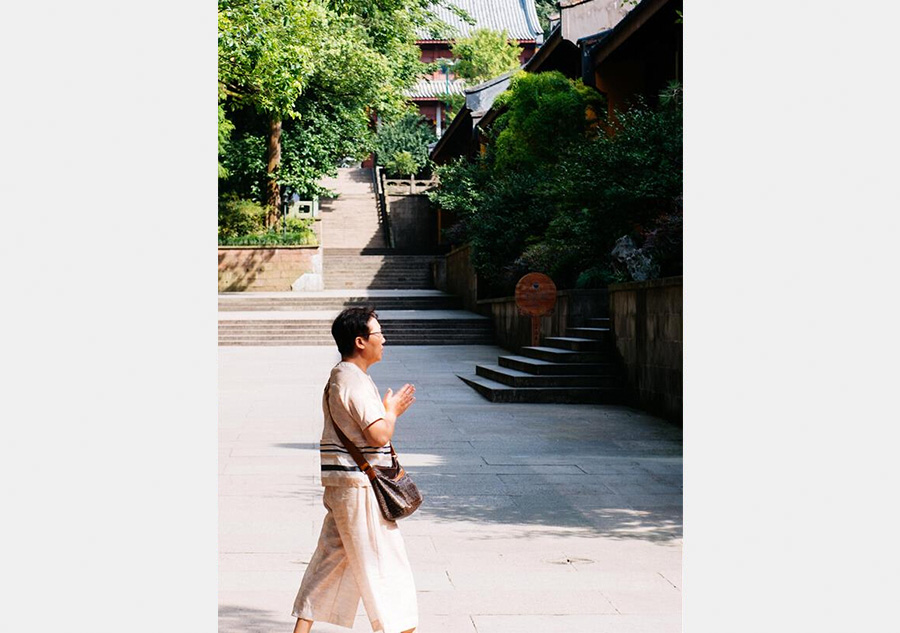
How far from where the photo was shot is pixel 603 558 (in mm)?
6637

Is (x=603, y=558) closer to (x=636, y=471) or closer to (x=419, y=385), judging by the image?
(x=636, y=471)

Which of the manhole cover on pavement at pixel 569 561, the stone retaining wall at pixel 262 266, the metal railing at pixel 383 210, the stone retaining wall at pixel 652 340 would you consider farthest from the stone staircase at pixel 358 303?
the manhole cover on pavement at pixel 569 561

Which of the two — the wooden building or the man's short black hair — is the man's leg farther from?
the wooden building

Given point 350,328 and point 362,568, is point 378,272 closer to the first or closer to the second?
point 350,328

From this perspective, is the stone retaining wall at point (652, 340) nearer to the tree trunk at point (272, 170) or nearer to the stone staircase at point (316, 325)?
the stone staircase at point (316, 325)

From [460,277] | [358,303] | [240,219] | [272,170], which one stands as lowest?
[358,303]

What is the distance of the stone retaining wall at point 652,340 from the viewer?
41.5 feet

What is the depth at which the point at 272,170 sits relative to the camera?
3725 centimetres

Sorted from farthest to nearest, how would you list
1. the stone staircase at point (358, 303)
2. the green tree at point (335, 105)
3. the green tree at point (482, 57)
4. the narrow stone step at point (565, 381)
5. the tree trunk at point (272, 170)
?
the green tree at point (482, 57)
the tree trunk at point (272, 170)
the green tree at point (335, 105)
the stone staircase at point (358, 303)
the narrow stone step at point (565, 381)

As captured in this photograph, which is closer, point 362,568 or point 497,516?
point 362,568

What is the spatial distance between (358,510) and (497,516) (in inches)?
140

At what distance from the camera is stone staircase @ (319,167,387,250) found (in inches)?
1709

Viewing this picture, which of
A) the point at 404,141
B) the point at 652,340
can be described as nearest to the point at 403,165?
the point at 404,141

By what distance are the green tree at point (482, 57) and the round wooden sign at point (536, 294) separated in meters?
36.6
